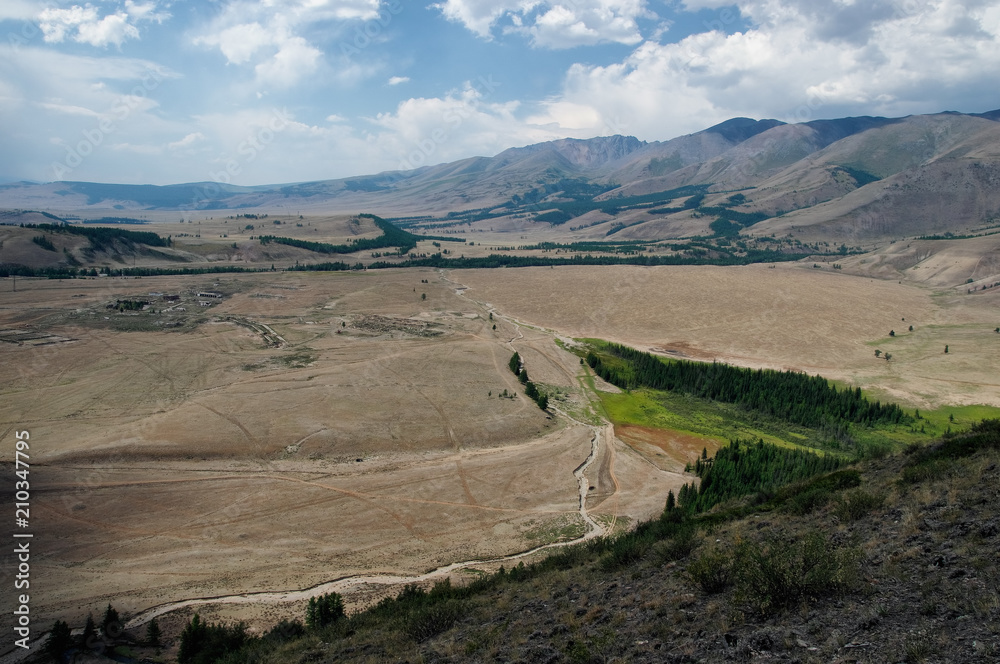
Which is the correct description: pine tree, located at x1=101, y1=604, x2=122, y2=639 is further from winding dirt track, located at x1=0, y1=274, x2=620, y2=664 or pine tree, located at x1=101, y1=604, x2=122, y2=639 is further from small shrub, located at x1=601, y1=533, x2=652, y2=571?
small shrub, located at x1=601, y1=533, x2=652, y2=571

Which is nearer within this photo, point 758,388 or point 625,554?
point 625,554

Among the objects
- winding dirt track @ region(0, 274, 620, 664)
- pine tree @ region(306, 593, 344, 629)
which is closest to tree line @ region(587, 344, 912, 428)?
winding dirt track @ region(0, 274, 620, 664)

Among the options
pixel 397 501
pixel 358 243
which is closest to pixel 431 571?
pixel 397 501

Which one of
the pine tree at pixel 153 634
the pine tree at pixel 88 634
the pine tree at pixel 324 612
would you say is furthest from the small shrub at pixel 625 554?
the pine tree at pixel 88 634

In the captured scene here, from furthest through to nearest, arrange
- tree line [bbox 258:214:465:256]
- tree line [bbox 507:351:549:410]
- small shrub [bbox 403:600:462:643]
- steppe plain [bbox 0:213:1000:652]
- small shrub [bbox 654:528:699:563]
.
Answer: tree line [bbox 258:214:465:256]
tree line [bbox 507:351:549:410]
steppe plain [bbox 0:213:1000:652]
small shrub [bbox 654:528:699:563]
small shrub [bbox 403:600:462:643]

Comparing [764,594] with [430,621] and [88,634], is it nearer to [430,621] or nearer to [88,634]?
[430,621]
